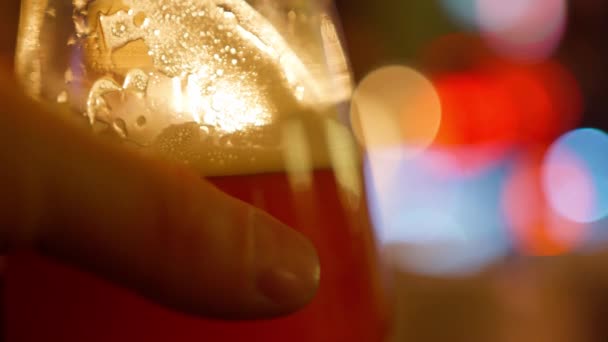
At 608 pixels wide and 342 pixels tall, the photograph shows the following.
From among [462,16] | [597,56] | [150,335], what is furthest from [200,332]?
[462,16]

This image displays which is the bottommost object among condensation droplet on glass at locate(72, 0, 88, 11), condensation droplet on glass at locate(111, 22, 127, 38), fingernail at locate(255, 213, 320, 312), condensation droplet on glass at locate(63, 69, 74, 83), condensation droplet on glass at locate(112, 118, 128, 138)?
fingernail at locate(255, 213, 320, 312)

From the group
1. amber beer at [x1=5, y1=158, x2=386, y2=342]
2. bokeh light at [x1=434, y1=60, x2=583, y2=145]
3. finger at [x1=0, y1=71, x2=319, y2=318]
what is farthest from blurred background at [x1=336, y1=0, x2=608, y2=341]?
finger at [x1=0, y1=71, x2=319, y2=318]

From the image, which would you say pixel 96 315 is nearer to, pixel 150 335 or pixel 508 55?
pixel 150 335

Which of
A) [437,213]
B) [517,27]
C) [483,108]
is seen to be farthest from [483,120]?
[437,213]

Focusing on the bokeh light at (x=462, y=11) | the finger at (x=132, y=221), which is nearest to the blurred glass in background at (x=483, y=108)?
the bokeh light at (x=462, y=11)

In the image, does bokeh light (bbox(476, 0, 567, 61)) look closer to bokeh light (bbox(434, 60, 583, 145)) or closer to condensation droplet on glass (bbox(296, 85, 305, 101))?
bokeh light (bbox(434, 60, 583, 145))

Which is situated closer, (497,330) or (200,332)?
(200,332)

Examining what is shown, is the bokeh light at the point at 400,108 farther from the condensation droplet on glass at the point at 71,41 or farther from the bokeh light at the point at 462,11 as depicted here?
the condensation droplet on glass at the point at 71,41
